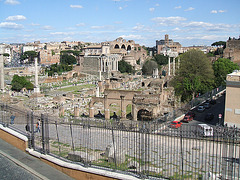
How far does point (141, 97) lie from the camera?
19000 mm

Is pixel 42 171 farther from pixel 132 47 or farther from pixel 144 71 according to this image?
pixel 132 47

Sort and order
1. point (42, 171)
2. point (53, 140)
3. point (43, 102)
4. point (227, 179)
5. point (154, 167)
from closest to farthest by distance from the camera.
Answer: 1. point (227, 179)
2. point (154, 167)
3. point (42, 171)
4. point (53, 140)
5. point (43, 102)

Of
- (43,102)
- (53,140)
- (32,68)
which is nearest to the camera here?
(53,140)

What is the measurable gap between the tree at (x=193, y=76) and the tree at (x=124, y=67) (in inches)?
1443

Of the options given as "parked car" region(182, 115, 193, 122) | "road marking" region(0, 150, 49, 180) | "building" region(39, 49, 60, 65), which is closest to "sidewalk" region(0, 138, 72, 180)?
"road marking" region(0, 150, 49, 180)

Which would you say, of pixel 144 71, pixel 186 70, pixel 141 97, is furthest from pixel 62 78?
pixel 141 97

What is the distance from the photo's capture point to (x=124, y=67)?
63.5 m

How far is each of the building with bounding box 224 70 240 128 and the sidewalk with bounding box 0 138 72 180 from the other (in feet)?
38.0

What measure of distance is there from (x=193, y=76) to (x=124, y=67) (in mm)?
39303

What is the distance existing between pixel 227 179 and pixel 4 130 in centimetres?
677

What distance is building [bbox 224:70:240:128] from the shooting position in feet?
48.8

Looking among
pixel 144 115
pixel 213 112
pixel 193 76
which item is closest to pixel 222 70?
pixel 193 76

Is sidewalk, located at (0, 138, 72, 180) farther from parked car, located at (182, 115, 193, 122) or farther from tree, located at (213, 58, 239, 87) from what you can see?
tree, located at (213, 58, 239, 87)

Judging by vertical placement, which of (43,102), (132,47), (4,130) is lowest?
(43,102)
